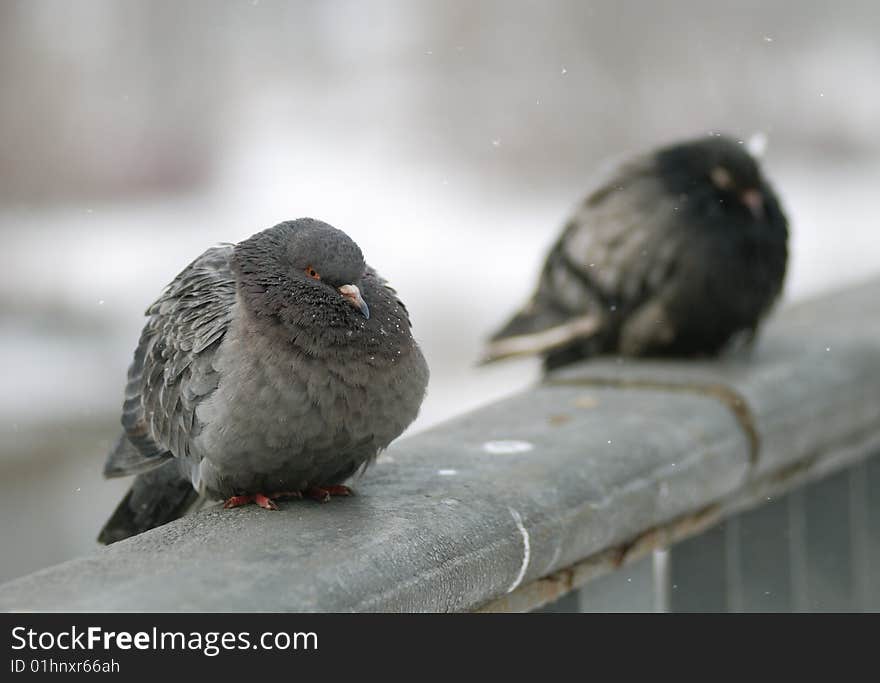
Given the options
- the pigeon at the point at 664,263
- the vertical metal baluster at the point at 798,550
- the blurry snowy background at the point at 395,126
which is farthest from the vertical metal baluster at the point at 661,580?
the blurry snowy background at the point at 395,126

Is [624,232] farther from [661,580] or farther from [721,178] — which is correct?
[661,580]

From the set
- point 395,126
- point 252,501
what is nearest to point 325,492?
point 252,501

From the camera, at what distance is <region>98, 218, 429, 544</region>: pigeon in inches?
92.0

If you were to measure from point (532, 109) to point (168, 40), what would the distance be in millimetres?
4327

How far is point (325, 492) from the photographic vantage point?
2402 millimetres

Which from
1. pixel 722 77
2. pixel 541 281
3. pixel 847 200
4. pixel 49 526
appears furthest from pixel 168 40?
pixel 541 281

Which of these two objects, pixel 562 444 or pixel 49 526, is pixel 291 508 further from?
pixel 49 526

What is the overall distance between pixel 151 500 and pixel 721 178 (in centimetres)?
258

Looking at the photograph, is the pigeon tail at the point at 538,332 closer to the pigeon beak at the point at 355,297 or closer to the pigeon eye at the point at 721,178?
the pigeon eye at the point at 721,178

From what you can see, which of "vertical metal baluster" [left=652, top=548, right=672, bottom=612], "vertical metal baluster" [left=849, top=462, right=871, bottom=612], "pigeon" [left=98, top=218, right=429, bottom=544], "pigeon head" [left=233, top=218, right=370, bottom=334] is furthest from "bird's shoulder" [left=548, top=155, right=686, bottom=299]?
"pigeon head" [left=233, top=218, right=370, bottom=334]

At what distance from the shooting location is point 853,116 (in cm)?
1470

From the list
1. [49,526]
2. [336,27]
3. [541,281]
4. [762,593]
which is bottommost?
[49,526]
